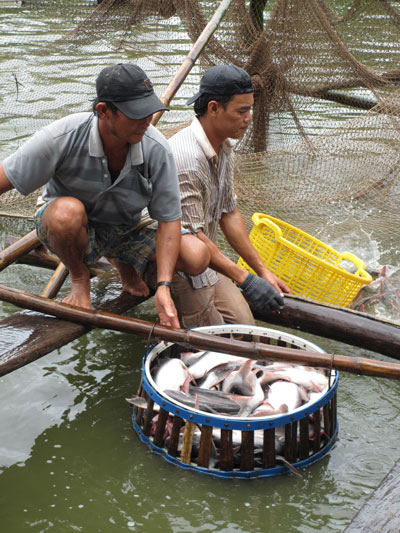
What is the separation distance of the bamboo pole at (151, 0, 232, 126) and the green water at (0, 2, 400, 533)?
2.15 metres

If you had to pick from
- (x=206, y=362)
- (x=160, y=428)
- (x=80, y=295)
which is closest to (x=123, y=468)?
(x=160, y=428)

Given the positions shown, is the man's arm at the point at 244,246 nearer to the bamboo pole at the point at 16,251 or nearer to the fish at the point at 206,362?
the fish at the point at 206,362

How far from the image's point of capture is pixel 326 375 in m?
3.54

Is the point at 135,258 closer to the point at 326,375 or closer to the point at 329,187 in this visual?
the point at 326,375

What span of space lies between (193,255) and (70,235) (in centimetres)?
69

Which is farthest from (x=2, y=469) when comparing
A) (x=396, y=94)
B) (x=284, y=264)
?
(x=396, y=94)

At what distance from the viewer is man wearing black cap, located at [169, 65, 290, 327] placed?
3850 millimetres

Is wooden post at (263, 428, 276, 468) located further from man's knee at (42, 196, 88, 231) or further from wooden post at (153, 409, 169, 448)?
man's knee at (42, 196, 88, 231)

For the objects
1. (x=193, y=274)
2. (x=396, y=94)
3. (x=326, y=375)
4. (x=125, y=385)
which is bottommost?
(x=125, y=385)

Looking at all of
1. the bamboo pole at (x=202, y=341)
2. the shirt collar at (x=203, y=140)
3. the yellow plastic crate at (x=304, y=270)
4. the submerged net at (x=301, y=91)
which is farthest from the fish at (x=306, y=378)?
the submerged net at (x=301, y=91)

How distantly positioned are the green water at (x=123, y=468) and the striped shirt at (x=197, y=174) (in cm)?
96

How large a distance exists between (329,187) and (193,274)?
9.10 feet

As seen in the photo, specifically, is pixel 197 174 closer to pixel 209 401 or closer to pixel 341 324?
pixel 341 324

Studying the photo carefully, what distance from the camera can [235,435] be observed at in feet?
10.8
